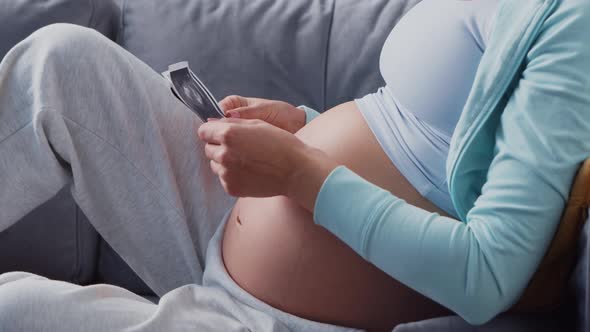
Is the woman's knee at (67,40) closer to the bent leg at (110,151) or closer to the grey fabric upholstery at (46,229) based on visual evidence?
the bent leg at (110,151)

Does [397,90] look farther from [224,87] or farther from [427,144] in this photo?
[224,87]

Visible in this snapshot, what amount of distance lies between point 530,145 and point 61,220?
980mm

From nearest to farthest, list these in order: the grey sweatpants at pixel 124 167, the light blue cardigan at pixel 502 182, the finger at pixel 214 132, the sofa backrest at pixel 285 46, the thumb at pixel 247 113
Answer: the light blue cardigan at pixel 502 182 < the finger at pixel 214 132 < the grey sweatpants at pixel 124 167 < the thumb at pixel 247 113 < the sofa backrest at pixel 285 46

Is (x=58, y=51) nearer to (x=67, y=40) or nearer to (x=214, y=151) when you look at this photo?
(x=67, y=40)

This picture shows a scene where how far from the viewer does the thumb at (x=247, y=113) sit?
123 centimetres

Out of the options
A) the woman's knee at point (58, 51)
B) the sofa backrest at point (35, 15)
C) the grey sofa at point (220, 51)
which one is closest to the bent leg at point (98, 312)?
the woman's knee at point (58, 51)

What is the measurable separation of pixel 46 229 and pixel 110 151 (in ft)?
1.58

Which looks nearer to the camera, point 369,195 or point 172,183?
point 369,195

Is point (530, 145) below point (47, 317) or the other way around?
the other way around

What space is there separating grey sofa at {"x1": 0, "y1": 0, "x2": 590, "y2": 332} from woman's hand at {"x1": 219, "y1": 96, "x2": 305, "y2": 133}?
0.18m

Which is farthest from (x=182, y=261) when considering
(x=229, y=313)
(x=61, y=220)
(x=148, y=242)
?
(x=61, y=220)

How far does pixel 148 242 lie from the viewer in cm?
118

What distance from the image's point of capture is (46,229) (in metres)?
1.54

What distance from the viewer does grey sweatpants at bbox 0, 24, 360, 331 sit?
3.50ft
